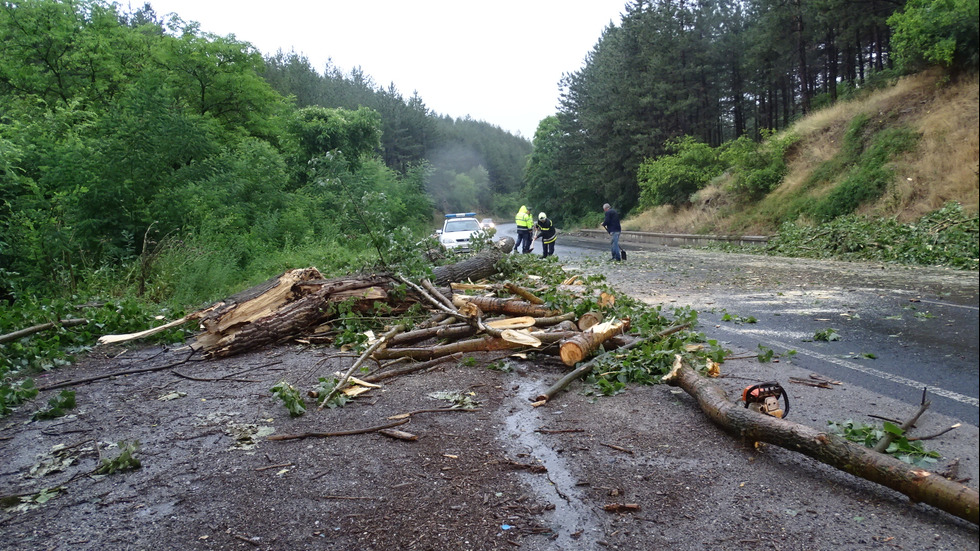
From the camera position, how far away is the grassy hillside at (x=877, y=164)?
1.26m

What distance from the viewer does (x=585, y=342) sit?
232 inches

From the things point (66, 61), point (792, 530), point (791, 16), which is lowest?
point (792, 530)

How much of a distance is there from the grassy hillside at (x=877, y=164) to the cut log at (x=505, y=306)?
4.08m

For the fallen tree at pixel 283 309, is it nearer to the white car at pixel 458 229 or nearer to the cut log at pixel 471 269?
the cut log at pixel 471 269

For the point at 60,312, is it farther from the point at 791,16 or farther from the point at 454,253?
the point at 791,16

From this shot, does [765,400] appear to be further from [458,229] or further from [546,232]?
[458,229]

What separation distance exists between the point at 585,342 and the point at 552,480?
2.37 m

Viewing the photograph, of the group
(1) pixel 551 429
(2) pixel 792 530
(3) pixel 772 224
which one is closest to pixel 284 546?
(1) pixel 551 429

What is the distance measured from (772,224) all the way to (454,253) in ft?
47.3

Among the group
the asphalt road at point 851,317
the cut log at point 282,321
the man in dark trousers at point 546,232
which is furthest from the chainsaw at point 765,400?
the man in dark trousers at point 546,232

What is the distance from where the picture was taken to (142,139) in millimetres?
15297

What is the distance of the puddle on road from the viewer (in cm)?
309

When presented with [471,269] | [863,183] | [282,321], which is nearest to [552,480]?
[282,321]

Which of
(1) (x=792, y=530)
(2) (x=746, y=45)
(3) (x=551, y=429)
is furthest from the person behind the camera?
(2) (x=746, y=45)
